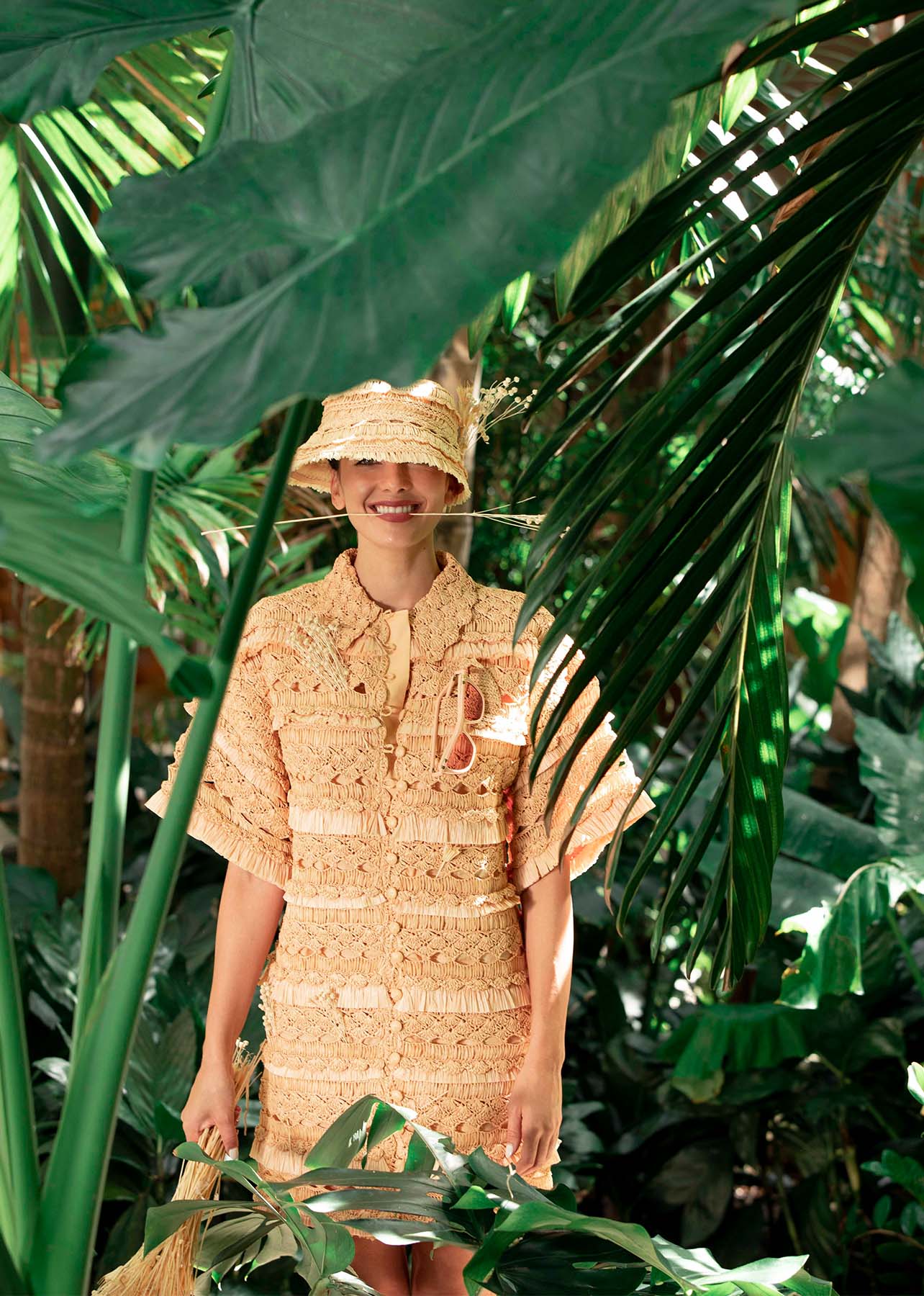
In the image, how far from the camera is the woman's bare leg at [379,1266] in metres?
1.30

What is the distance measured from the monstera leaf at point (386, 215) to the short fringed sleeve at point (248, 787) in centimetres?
92

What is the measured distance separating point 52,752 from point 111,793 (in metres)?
2.16

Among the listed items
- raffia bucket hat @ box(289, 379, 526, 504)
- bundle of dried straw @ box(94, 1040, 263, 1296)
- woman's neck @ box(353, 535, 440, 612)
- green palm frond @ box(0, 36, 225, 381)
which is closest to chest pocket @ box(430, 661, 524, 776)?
woman's neck @ box(353, 535, 440, 612)

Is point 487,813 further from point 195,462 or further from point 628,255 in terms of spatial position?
point 195,462

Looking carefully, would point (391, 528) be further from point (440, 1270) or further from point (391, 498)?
point (440, 1270)

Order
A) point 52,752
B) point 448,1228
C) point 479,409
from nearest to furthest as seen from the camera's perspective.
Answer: point 448,1228
point 479,409
point 52,752

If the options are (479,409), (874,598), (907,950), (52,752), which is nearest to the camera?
(479,409)

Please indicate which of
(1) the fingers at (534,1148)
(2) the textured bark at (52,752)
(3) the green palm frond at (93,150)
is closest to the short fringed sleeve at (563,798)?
(1) the fingers at (534,1148)

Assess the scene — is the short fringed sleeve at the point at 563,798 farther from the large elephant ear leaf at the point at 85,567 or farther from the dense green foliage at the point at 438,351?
the large elephant ear leaf at the point at 85,567

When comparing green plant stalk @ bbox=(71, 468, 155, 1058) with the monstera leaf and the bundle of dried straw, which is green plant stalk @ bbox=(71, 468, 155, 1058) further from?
the bundle of dried straw

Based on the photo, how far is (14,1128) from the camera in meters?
0.65

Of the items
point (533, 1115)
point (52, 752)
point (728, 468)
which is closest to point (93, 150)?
point (728, 468)

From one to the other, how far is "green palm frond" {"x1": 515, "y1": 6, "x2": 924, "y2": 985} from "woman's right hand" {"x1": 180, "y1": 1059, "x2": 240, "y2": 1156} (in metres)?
0.59

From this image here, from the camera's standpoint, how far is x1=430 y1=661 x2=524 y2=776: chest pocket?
130 cm
